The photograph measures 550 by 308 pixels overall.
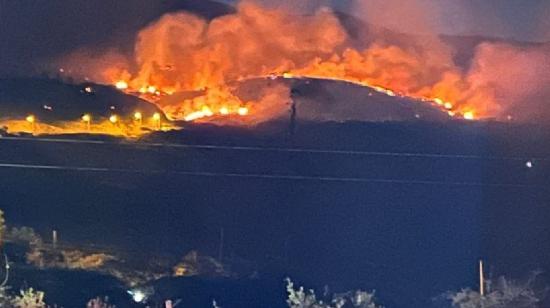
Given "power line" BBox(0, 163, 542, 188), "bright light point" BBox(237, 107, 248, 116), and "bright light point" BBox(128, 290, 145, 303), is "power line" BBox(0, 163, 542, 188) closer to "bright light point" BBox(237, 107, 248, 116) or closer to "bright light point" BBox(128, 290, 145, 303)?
"bright light point" BBox(237, 107, 248, 116)

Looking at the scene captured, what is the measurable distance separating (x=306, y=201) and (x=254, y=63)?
1.03 feet

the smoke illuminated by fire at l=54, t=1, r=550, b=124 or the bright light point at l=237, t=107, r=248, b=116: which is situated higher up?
the smoke illuminated by fire at l=54, t=1, r=550, b=124

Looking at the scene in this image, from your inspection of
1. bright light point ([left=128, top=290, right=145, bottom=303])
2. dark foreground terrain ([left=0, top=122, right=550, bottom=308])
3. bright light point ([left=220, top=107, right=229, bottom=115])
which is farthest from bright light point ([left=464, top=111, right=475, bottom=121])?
bright light point ([left=128, top=290, right=145, bottom=303])

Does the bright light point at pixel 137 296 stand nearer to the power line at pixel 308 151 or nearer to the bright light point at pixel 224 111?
the power line at pixel 308 151

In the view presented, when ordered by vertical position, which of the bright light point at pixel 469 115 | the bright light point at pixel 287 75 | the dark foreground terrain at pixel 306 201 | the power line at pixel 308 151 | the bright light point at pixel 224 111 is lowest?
the dark foreground terrain at pixel 306 201

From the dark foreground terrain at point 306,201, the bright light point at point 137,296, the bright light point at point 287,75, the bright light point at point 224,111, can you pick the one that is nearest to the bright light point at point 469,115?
the dark foreground terrain at point 306,201

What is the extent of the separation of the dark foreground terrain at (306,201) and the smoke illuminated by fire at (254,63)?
64mm

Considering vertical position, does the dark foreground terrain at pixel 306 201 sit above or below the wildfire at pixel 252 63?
below

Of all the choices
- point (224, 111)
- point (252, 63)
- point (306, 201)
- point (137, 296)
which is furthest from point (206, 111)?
point (137, 296)

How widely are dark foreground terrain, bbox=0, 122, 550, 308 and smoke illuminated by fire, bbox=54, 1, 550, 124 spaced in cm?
6

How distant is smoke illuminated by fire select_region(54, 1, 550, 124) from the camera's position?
173 cm

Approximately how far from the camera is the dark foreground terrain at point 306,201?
1.74m

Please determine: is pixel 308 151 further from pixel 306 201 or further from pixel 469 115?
pixel 469 115

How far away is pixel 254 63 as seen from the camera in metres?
1.74
